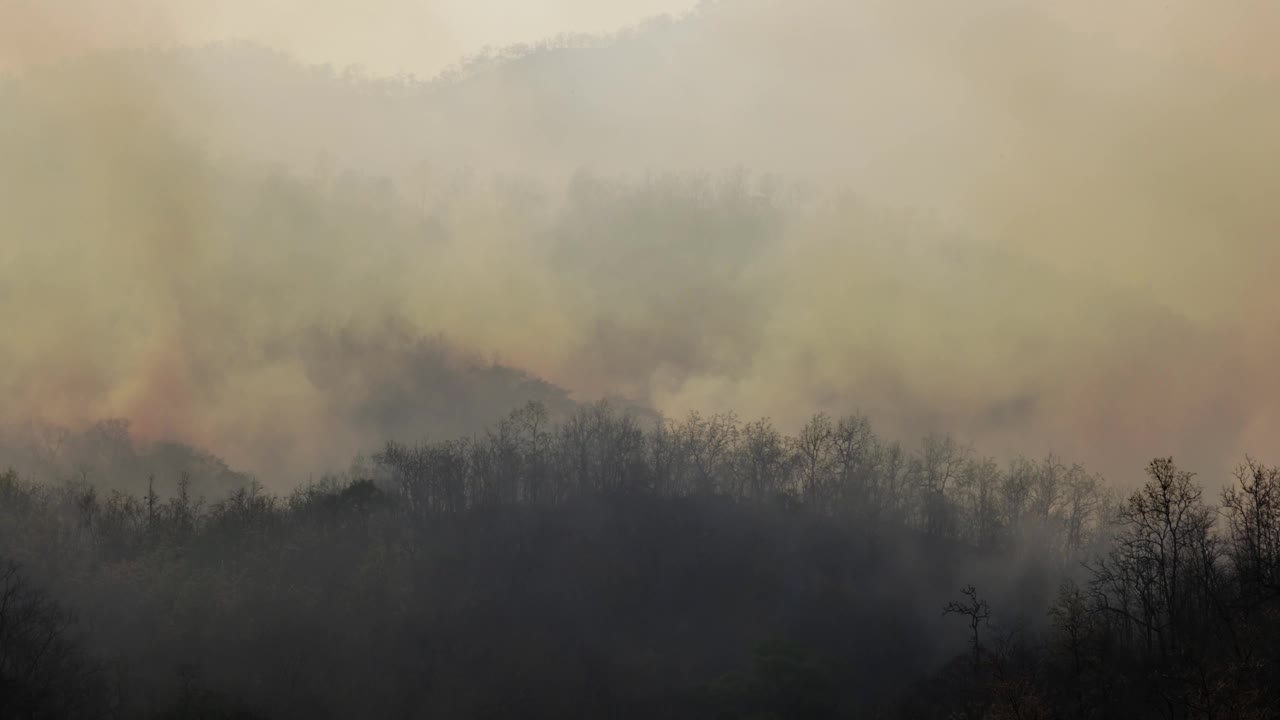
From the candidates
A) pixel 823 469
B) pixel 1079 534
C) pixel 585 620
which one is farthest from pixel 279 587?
pixel 1079 534

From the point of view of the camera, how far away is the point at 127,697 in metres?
101

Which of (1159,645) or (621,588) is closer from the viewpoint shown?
(1159,645)

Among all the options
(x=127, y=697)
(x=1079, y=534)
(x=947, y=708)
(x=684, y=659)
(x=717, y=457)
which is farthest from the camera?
(x=717, y=457)

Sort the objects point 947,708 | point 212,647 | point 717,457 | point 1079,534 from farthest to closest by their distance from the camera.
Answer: point 717,457, point 1079,534, point 212,647, point 947,708

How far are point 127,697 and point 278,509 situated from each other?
51.5 metres

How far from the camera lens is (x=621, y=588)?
139m

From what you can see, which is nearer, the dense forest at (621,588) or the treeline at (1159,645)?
the treeline at (1159,645)

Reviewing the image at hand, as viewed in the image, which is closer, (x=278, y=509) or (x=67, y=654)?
(x=67, y=654)

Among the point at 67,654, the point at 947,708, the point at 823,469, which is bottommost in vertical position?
the point at 947,708

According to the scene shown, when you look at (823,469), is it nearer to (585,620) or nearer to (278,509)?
(585,620)

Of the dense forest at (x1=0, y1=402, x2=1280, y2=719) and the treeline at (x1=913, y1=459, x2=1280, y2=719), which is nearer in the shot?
the treeline at (x1=913, y1=459, x2=1280, y2=719)

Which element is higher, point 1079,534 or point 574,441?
point 574,441

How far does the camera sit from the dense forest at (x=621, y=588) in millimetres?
91250

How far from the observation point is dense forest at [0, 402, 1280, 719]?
91.2 meters
